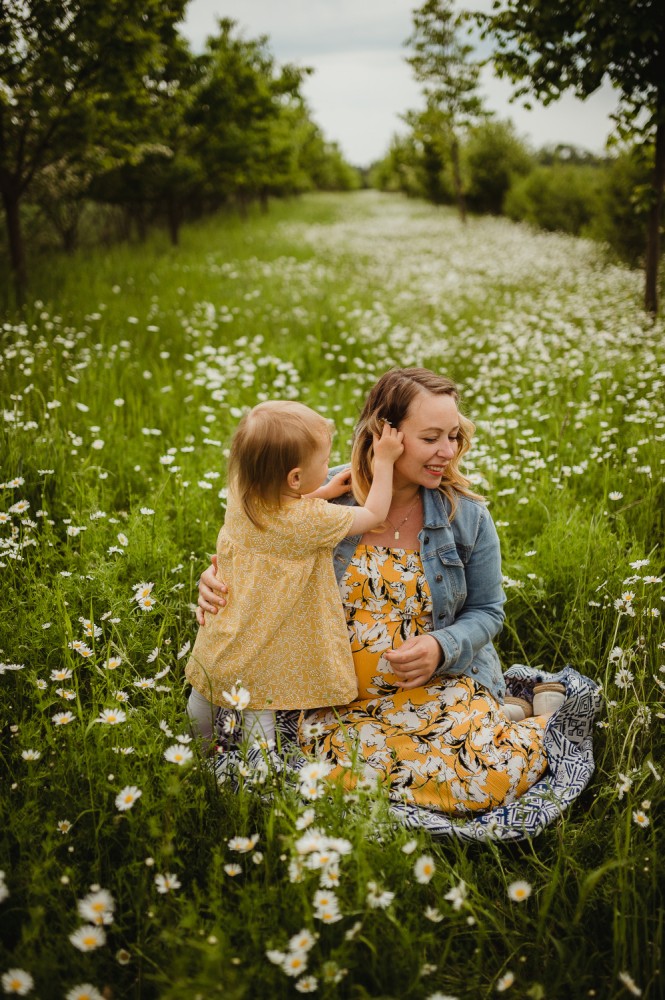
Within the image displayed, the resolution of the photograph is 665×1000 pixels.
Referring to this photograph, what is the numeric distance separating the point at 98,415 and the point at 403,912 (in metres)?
3.92

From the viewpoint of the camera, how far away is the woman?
2152 millimetres

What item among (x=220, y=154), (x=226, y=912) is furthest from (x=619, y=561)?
(x=220, y=154)

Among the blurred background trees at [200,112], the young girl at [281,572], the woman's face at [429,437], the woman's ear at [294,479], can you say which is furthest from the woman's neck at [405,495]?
the blurred background trees at [200,112]

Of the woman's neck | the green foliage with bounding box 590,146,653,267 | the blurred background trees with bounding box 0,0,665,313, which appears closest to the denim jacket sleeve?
the woman's neck

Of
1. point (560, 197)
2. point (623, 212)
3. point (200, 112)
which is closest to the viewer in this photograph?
point (623, 212)

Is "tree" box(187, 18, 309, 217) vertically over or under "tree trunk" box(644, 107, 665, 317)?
over

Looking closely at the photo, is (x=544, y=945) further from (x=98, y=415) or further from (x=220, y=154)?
(x=220, y=154)

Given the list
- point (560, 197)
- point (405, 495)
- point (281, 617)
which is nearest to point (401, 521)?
point (405, 495)

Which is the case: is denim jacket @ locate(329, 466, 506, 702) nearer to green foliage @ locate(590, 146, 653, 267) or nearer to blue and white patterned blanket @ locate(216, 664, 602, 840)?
blue and white patterned blanket @ locate(216, 664, 602, 840)

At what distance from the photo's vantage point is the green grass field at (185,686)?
1.54 metres

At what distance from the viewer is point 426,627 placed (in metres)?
2.37

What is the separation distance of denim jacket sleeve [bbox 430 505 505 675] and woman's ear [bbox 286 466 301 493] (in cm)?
68

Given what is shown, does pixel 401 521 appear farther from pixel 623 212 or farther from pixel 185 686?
pixel 623 212

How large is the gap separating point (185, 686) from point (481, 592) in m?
1.15
